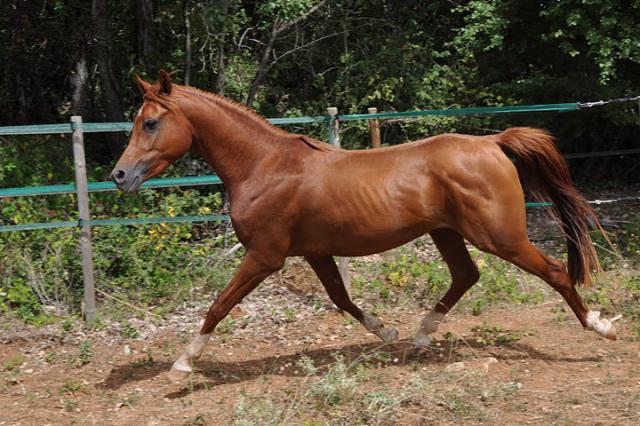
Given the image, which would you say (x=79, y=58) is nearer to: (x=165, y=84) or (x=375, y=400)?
(x=165, y=84)

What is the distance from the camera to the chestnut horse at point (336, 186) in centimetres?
533

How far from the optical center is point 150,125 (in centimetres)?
538

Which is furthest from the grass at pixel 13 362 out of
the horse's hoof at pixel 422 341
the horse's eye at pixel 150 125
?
the horse's hoof at pixel 422 341

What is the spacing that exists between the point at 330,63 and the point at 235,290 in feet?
19.5

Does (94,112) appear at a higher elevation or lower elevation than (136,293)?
higher

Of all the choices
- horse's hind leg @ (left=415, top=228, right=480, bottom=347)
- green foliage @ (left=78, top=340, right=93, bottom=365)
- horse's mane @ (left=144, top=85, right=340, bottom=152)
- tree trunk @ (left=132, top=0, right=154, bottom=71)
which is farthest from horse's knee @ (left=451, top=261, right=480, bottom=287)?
tree trunk @ (left=132, top=0, right=154, bottom=71)

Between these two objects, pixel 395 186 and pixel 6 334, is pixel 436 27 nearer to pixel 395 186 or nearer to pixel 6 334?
pixel 395 186

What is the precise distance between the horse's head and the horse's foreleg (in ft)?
2.82

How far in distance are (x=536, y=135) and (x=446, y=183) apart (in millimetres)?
759

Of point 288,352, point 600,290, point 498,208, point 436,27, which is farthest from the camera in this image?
point 436,27

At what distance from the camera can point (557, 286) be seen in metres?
5.52

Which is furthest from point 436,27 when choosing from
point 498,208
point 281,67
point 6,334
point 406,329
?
A: point 6,334

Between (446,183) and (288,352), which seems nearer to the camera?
(446,183)

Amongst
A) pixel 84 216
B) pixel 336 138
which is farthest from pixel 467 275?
pixel 84 216
